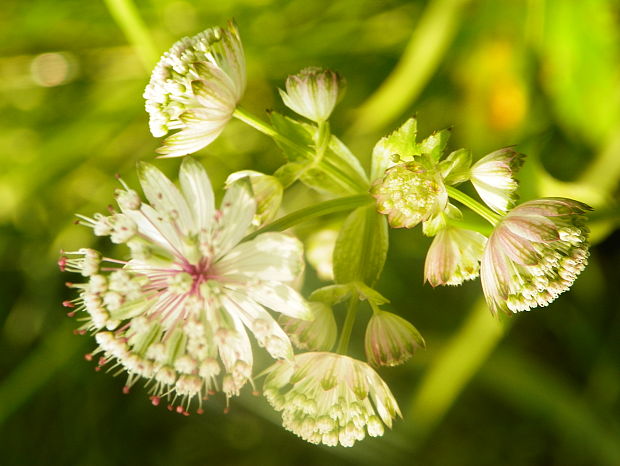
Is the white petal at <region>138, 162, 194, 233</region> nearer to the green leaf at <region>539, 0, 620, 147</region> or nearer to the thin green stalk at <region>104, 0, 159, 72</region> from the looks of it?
the thin green stalk at <region>104, 0, 159, 72</region>

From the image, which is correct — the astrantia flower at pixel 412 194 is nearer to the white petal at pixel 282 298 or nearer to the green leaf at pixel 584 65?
the white petal at pixel 282 298

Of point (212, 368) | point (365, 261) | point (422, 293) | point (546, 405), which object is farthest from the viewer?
point (422, 293)

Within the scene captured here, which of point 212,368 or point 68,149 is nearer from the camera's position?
point 212,368

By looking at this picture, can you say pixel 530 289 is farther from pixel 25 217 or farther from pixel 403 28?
pixel 25 217

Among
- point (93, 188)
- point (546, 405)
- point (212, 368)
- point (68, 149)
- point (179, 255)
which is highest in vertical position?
point (68, 149)

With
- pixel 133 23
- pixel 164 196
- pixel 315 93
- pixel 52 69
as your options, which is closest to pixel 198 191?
pixel 164 196

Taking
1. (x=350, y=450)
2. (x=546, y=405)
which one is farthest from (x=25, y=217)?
(x=546, y=405)

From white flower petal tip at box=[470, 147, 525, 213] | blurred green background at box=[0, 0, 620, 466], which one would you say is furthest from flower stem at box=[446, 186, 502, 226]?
blurred green background at box=[0, 0, 620, 466]
